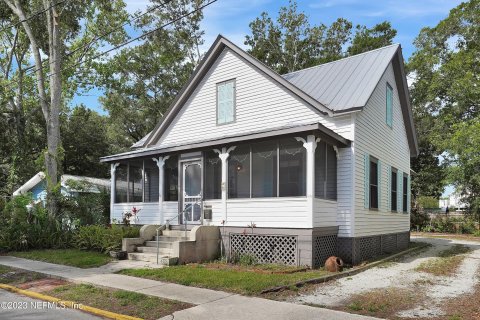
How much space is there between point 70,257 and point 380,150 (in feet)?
37.3

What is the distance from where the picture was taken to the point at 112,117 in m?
37.7

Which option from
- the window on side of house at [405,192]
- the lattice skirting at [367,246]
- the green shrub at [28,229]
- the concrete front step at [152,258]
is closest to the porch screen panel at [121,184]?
the green shrub at [28,229]

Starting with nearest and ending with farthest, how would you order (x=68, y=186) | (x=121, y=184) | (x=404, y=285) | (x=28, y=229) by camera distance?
(x=404, y=285), (x=28, y=229), (x=121, y=184), (x=68, y=186)

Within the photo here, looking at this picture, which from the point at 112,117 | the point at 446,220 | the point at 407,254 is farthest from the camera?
the point at 112,117

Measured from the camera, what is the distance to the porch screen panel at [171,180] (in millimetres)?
16078

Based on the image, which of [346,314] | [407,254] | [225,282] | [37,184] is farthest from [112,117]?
[346,314]

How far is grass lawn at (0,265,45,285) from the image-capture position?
1009 cm

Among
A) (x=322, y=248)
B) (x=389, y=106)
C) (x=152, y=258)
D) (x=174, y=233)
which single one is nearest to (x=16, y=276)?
(x=152, y=258)

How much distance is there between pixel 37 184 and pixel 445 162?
32441 millimetres

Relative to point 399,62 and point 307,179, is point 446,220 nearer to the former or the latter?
point 399,62

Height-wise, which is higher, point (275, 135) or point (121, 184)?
point (275, 135)

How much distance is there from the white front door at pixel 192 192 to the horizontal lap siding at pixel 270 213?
5.47ft

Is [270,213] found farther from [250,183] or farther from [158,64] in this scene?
[158,64]

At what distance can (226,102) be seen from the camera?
16.2m
